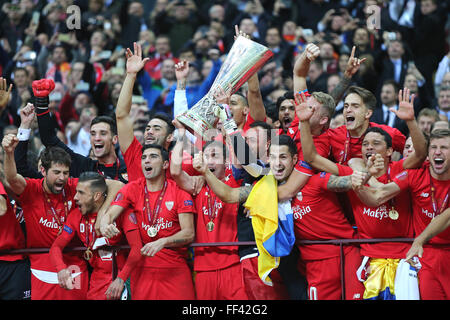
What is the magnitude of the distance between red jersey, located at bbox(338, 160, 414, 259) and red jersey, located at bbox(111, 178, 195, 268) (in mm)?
1522

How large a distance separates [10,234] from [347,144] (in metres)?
3.43

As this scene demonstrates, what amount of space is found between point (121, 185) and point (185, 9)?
274 inches

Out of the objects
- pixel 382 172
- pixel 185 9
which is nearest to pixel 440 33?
pixel 185 9

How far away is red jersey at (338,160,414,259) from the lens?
6.52 meters

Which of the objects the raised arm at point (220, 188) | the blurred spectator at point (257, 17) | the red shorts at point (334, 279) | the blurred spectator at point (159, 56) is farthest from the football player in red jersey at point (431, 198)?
the blurred spectator at point (159, 56)

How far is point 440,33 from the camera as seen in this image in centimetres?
1154

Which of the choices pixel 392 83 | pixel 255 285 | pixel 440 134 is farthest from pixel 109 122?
pixel 392 83

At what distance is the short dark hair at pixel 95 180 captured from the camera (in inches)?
275

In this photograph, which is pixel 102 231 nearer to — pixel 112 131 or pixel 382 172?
pixel 112 131

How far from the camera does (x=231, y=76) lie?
6707mm

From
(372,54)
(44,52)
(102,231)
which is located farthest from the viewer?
(44,52)

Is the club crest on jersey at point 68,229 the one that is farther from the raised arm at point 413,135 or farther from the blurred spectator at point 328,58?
the blurred spectator at point 328,58

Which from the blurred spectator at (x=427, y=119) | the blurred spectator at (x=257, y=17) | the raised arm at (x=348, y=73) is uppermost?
the blurred spectator at (x=257, y=17)

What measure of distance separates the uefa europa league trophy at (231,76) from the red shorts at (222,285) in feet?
4.19
